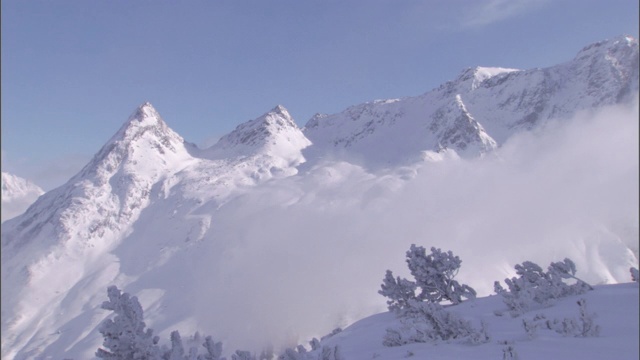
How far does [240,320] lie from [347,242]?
1645 inches

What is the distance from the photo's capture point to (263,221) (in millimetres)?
128875

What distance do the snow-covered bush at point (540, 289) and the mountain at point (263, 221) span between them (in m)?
72.2

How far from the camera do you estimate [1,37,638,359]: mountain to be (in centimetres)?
9525

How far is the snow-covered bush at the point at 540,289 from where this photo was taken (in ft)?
34.2

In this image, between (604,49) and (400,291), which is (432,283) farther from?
(604,49)

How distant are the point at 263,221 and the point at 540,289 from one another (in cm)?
12017

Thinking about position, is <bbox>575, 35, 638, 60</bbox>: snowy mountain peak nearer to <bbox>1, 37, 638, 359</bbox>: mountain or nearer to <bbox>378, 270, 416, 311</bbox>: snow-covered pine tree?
<bbox>1, 37, 638, 359</bbox>: mountain

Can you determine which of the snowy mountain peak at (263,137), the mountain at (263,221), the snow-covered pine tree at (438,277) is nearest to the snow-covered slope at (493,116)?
the mountain at (263,221)

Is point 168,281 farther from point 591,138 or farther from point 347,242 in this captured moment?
point 591,138

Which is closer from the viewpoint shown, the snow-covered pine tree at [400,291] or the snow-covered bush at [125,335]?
the snow-covered bush at [125,335]

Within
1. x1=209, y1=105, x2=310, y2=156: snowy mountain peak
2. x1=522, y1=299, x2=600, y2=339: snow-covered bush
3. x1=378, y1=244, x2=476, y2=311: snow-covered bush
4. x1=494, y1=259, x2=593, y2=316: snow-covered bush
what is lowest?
x1=522, y1=299, x2=600, y2=339: snow-covered bush

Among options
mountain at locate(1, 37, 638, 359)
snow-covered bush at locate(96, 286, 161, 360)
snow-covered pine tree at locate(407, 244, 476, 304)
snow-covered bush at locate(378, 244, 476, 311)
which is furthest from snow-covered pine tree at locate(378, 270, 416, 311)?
mountain at locate(1, 37, 638, 359)

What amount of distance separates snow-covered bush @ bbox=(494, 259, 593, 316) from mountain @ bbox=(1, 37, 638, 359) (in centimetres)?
7219

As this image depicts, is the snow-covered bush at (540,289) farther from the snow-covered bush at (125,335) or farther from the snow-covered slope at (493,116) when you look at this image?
the snow-covered slope at (493,116)
